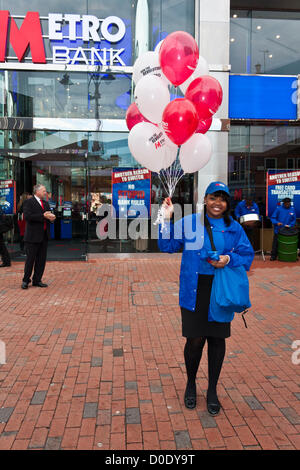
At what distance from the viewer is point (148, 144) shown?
4746 mm

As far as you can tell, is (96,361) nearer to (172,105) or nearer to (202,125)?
(172,105)

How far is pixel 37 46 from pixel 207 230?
9690mm

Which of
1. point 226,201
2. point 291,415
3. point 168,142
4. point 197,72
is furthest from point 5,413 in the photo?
point 197,72

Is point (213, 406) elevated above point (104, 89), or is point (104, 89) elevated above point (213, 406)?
point (104, 89)

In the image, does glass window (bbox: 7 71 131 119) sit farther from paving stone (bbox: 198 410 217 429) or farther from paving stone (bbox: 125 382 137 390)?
paving stone (bbox: 198 410 217 429)

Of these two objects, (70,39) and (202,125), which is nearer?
(202,125)

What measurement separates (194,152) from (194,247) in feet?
7.98

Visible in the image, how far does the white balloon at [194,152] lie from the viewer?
16.4 feet

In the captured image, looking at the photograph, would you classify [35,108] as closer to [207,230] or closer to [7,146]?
[7,146]

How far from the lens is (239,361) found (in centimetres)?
405

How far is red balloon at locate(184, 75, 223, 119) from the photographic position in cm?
485

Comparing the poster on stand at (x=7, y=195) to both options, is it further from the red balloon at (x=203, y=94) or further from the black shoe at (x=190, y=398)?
the black shoe at (x=190, y=398)

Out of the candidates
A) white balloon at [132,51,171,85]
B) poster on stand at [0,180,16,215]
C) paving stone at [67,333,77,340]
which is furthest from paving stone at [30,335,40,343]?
poster on stand at [0,180,16,215]

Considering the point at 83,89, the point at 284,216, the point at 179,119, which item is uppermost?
the point at 83,89
